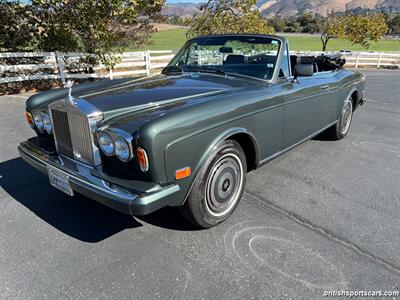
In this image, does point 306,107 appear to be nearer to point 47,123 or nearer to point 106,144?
point 106,144

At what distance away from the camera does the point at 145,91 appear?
3209mm

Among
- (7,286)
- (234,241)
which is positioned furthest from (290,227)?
(7,286)

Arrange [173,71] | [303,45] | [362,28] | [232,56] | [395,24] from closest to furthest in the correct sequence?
[232,56] → [173,71] → [362,28] → [303,45] → [395,24]

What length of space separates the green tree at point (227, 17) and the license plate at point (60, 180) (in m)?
13.0

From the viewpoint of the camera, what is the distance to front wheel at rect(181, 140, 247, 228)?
8.86 ft

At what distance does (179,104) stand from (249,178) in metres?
1.63

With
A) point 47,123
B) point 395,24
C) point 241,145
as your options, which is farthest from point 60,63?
point 395,24

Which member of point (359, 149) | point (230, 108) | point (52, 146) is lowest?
point (359, 149)

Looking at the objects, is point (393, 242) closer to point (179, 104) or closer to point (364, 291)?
point (364, 291)

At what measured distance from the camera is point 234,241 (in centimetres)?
279

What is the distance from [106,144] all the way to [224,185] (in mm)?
1107

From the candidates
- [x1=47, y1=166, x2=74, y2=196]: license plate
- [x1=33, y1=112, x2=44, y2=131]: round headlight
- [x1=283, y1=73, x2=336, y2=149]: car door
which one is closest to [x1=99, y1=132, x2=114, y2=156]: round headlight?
[x1=47, y1=166, x2=74, y2=196]: license plate

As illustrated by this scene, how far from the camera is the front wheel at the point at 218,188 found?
2699 mm

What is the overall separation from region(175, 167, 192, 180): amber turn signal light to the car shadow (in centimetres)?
70
